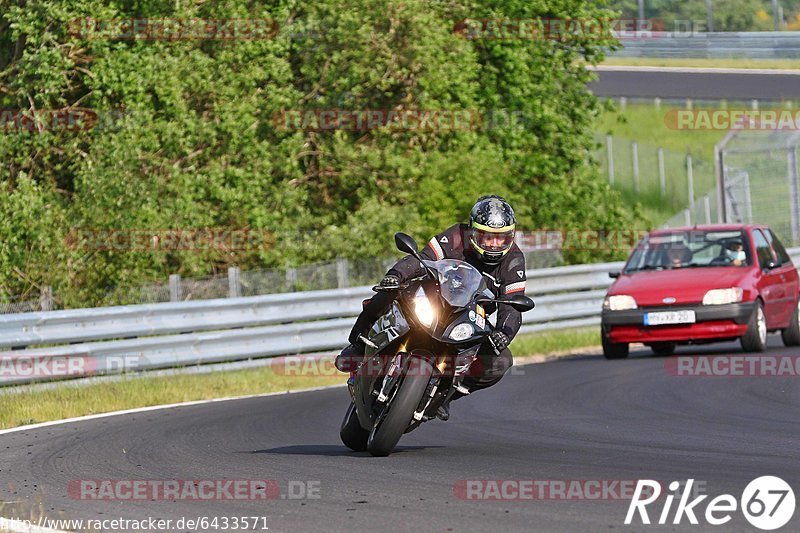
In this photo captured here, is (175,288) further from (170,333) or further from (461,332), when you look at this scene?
(461,332)

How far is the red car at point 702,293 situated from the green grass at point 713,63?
94.8 feet

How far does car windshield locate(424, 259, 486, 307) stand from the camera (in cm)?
892

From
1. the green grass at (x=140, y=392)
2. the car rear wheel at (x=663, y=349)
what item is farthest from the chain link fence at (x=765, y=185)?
the green grass at (x=140, y=392)

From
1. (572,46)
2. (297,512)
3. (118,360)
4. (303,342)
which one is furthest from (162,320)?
(572,46)

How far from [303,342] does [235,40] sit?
31.0 feet

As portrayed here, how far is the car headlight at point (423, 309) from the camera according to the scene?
8.91m

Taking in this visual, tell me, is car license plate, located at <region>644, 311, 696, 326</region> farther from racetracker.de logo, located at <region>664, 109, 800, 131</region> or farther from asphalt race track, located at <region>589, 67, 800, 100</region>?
asphalt race track, located at <region>589, 67, 800, 100</region>

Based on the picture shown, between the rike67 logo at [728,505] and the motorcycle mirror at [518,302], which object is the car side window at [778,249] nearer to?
the motorcycle mirror at [518,302]

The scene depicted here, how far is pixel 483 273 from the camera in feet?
32.1

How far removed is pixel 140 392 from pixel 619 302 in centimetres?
601

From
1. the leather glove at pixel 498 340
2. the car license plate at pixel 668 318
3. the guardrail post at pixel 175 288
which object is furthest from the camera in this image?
the guardrail post at pixel 175 288

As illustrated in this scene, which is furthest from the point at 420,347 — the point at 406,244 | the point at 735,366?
the point at 735,366

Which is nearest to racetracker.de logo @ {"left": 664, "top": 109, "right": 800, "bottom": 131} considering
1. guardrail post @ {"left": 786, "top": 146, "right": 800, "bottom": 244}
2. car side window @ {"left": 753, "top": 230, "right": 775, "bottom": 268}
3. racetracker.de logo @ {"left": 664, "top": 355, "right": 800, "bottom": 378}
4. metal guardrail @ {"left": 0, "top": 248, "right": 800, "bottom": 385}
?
guardrail post @ {"left": 786, "top": 146, "right": 800, "bottom": 244}

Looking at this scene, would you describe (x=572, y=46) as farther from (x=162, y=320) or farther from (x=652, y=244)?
(x=162, y=320)
